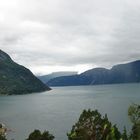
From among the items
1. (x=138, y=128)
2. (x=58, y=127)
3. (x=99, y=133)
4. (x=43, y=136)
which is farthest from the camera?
(x=58, y=127)

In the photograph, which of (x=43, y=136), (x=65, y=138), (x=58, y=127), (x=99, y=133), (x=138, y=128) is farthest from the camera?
(x=58, y=127)

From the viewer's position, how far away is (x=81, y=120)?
67.9m

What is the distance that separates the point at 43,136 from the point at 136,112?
71.8ft

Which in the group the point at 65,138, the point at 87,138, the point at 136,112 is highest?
the point at 136,112

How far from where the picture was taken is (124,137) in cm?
6112

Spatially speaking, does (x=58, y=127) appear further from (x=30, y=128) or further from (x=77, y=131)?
(x=77, y=131)

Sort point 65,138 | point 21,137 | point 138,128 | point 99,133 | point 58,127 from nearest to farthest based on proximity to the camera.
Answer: point 138,128 → point 99,133 → point 65,138 → point 21,137 → point 58,127

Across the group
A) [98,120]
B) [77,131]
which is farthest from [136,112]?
Result: [77,131]

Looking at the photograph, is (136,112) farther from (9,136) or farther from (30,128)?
(30,128)

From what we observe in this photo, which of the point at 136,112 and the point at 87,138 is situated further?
the point at 87,138

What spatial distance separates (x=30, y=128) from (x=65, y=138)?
44.5m

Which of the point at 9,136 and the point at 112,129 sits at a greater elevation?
the point at 112,129

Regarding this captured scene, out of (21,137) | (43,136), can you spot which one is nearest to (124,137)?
(43,136)

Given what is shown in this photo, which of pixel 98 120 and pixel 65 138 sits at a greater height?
pixel 98 120
